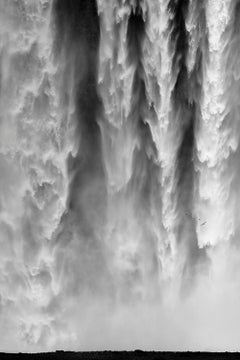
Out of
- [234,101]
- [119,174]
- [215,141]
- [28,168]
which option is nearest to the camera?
[28,168]

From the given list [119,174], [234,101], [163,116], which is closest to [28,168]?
[119,174]

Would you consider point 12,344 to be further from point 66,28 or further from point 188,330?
point 66,28

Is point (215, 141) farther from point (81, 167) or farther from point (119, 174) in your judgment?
point (81, 167)

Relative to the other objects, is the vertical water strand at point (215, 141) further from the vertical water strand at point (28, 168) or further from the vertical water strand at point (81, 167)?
the vertical water strand at point (28, 168)

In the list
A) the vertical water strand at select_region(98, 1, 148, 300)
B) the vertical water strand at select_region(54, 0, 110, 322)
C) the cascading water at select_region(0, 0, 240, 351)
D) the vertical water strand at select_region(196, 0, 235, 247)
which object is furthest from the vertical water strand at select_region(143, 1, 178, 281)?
the vertical water strand at select_region(54, 0, 110, 322)

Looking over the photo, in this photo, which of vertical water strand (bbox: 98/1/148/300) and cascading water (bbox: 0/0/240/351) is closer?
cascading water (bbox: 0/0/240/351)

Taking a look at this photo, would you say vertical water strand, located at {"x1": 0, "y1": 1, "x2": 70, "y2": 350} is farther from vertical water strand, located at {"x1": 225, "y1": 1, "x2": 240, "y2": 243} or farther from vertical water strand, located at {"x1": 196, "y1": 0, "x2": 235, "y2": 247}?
vertical water strand, located at {"x1": 225, "y1": 1, "x2": 240, "y2": 243}
